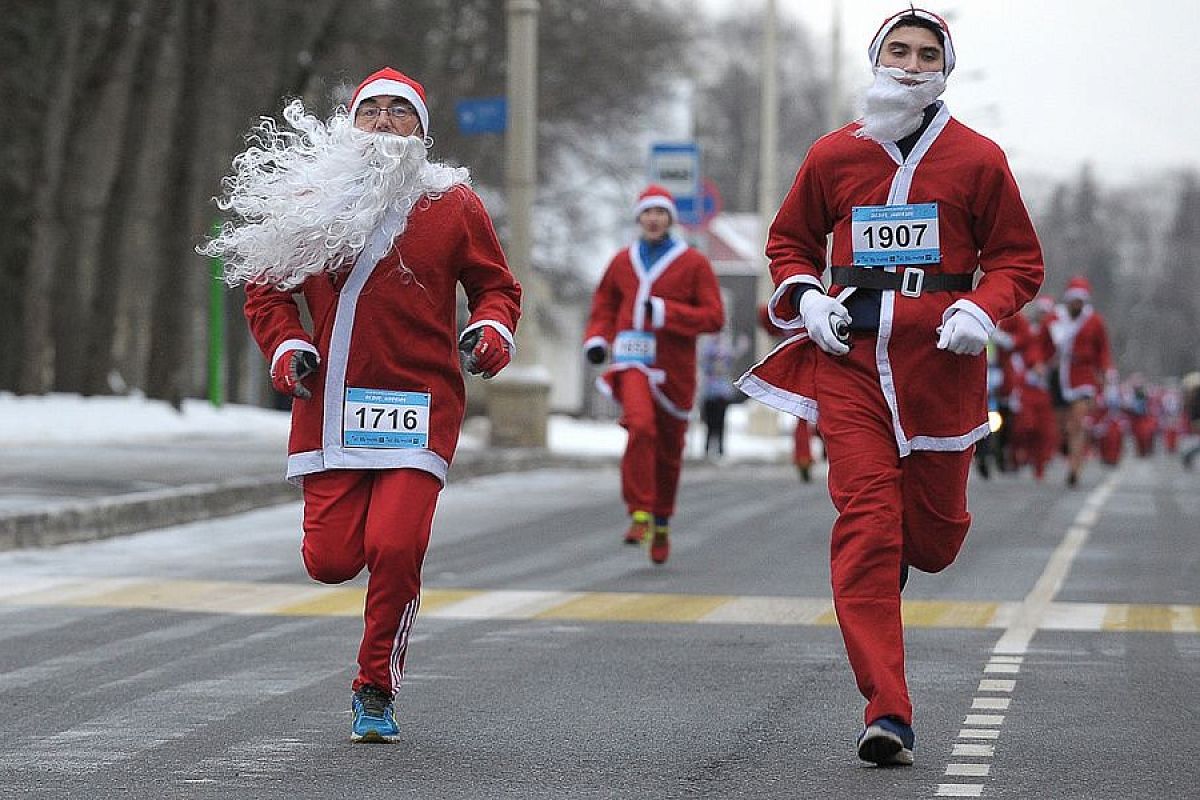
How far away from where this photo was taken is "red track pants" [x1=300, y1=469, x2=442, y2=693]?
712 centimetres

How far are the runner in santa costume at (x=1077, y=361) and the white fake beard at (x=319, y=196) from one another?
1778 centimetres

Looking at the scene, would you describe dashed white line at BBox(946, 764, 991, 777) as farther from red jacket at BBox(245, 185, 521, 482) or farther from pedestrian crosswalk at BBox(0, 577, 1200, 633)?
pedestrian crosswalk at BBox(0, 577, 1200, 633)

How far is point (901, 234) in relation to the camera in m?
7.05

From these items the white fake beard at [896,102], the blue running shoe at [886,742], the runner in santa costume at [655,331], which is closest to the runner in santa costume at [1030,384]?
the runner in santa costume at [655,331]

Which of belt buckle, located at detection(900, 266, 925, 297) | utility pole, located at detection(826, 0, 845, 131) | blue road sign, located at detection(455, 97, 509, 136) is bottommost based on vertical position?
belt buckle, located at detection(900, 266, 925, 297)

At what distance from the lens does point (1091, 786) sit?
643 centimetres

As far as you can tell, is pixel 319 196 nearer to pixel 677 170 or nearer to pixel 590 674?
pixel 590 674

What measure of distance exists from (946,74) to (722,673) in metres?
2.57

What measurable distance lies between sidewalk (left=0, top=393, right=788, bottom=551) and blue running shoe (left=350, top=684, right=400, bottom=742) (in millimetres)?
6827

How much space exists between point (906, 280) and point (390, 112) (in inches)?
63.9

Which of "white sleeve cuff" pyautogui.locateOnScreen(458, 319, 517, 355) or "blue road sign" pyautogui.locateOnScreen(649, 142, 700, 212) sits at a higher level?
"blue road sign" pyautogui.locateOnScreen(649, 142, 700, 212)

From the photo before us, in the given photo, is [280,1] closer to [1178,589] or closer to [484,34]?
[484,34]

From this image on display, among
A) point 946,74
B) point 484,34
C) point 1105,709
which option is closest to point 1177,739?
point 1105,709

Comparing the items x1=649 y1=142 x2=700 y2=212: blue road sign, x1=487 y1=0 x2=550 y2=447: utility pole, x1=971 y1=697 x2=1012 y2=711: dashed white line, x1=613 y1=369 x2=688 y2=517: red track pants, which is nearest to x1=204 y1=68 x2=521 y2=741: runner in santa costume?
x1=971 y1=697 x2=1012 y2=711: dashed white line
